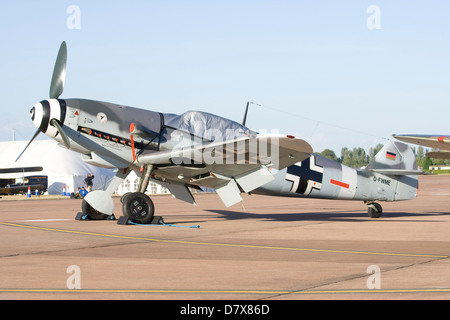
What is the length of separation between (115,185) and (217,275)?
28.8 feet

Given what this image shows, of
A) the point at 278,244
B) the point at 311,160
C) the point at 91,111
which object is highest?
the point at 91,111

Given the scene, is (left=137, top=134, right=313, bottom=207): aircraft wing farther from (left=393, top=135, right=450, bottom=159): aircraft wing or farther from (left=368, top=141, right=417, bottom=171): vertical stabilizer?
(left=368, top=141, right=417, bottom=171): vertical stabilizer

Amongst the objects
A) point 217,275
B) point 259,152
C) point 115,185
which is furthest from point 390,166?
point 217,275

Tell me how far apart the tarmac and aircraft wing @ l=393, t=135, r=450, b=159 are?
1995 mm

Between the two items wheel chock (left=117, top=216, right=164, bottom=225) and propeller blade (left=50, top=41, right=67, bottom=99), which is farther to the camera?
propeller blade (left=50, top=41, right=67, bottom=99)

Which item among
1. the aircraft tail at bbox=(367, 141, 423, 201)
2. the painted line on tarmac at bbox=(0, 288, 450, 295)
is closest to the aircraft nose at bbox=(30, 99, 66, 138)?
the painted line on tarmac at bbox=(0, 288, 450, 295)

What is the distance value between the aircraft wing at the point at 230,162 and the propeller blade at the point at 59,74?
8.53 feet

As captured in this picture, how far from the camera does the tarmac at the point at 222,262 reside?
19.7 feet

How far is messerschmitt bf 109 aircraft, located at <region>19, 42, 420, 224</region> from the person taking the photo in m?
14.2

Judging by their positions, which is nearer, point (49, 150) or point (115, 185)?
point (115, 185)

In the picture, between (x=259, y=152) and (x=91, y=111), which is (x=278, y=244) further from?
(x=91, y=111)

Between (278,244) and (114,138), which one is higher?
(114,138)
